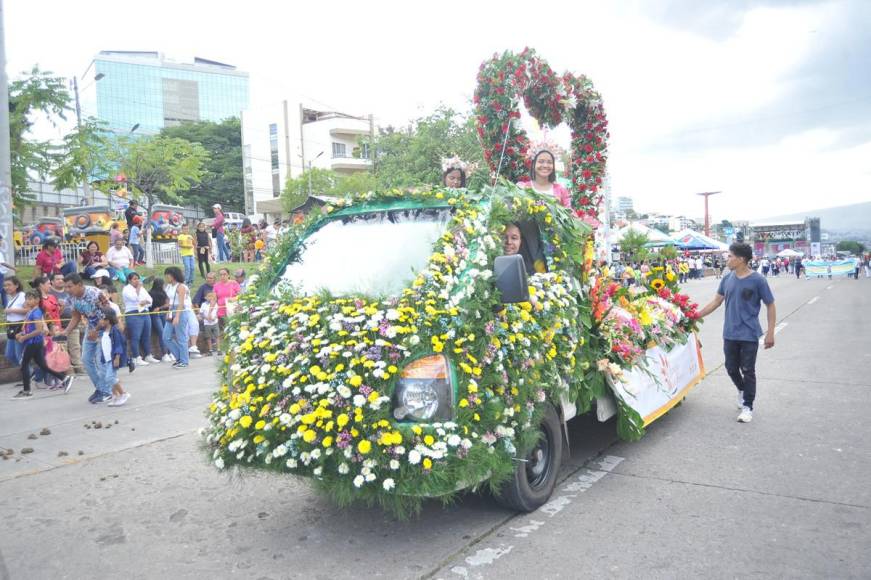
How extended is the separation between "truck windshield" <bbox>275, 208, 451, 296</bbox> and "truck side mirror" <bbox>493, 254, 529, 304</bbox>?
1.90ft

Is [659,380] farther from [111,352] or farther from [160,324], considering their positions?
[160,324]

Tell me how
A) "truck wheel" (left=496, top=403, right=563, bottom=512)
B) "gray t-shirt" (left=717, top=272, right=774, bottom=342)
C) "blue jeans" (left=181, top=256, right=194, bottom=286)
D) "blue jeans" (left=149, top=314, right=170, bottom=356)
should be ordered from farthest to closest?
"blue jeans" (left=181, top=256, right=194, bottom=286), "blue jeans" (left=149, top=314, right=170, bottom=356), "gray t-shirt" (left=717, top=272, right=774, bottom=342), "truck wheel" (left=496, top=403, right=563, bottom=512)

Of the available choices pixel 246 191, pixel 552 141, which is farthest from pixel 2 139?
pixel 246 191

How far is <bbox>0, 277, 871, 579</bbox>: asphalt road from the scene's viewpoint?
3658mm

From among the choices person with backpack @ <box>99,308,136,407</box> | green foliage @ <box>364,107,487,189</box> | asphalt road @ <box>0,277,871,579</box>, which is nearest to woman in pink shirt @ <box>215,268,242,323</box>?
person with backpack @ <box>99,308,136,407</box>

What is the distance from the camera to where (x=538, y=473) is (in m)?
4.49

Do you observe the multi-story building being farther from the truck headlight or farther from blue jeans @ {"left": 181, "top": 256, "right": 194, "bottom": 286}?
the truck headlight

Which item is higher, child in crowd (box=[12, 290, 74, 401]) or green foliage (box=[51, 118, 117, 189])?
green foliage (box=[51, 118, 117, 189])

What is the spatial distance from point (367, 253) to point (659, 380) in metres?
3.03

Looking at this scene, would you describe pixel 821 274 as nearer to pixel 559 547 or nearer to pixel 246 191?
pixel 246 191

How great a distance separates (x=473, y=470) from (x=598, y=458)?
2.36 metres

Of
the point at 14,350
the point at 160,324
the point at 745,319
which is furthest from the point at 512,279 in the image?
the point at 160,324

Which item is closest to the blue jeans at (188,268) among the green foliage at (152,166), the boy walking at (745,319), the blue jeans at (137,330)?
the blue jeans at (137,330)

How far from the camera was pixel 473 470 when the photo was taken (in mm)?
3570
